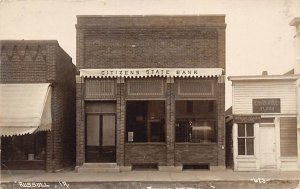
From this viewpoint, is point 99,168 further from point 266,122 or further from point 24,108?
point 266,122

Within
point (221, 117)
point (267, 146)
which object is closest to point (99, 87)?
point (221, 117)

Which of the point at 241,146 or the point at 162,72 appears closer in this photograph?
the point at 162,72

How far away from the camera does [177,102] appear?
22.2m

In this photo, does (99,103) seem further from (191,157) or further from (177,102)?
(191,157)

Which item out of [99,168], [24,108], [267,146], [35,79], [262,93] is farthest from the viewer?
[262,93]

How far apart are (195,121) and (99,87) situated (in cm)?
505

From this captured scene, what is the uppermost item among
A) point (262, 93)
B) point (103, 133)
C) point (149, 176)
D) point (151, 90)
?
point (151, 90)

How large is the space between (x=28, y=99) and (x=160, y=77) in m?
6.38

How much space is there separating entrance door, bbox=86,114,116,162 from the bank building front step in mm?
505

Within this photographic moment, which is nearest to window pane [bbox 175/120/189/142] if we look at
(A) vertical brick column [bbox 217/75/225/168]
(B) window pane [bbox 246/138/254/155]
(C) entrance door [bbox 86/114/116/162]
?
(A) vertical brick column [bbox 217/75/225/168]

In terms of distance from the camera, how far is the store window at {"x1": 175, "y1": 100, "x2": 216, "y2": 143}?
22.2 meters

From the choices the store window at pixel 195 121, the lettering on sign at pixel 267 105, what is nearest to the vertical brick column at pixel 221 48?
the store window at pixel 195 121

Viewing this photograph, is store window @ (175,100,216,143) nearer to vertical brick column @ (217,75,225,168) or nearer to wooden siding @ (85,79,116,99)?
vertical brick column @ (217,75,225,168)

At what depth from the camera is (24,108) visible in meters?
20.0
